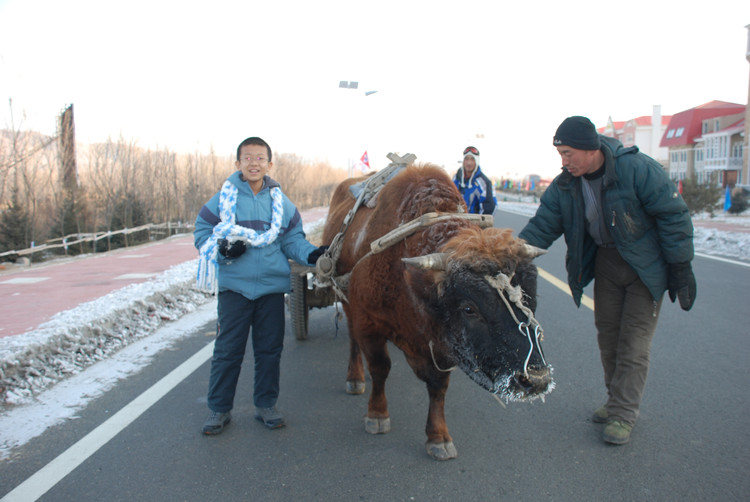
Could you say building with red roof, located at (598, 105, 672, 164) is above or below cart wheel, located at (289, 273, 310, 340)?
above

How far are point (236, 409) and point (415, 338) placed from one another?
5.73 ft

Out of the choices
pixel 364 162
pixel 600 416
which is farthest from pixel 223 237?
pixel 364 162

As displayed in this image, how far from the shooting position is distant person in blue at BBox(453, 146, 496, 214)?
6707mm

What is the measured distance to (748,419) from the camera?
3.67m

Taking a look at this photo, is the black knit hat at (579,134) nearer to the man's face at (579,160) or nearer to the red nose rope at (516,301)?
the man's face at (579,160)

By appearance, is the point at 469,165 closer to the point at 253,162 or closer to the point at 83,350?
the point at 253,162

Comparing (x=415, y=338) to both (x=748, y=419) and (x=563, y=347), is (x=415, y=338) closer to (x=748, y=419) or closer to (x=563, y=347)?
(x=748, y=419)

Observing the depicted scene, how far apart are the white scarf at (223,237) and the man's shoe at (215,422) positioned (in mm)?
886

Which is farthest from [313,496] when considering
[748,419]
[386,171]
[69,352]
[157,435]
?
[69,352]

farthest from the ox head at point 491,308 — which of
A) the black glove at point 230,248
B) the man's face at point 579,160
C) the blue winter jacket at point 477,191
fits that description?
the blue winter jacket at point 477,191

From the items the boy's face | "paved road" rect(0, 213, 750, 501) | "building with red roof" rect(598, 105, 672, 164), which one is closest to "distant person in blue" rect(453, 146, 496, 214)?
"paved road" rect(0, 213, 750, 501)

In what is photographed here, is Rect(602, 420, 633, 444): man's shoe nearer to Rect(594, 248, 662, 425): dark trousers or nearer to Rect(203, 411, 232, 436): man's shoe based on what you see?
A: Rect(594, 248, 662, 425): dark trousers

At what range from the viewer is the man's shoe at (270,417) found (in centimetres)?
369

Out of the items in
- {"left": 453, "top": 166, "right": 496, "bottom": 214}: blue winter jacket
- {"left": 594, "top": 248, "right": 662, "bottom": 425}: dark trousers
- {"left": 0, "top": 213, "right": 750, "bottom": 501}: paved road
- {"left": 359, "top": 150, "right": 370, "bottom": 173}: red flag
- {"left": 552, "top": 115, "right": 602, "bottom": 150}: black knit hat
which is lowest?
{"left": 0, "top": 213, "right": 750, "bottom": 501}: paved road
